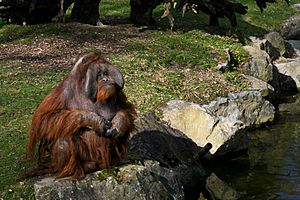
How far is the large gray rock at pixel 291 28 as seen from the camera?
20.8 meters

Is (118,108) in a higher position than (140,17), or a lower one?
higher

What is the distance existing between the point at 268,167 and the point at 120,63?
424 cm

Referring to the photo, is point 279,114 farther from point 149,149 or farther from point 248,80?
point 149,149

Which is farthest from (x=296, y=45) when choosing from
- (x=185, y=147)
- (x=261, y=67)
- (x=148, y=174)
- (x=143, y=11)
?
(x=148, y=174)

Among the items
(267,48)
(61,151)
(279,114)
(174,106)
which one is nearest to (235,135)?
(174,106)

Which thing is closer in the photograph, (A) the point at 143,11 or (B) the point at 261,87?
(B) the point at 261,87

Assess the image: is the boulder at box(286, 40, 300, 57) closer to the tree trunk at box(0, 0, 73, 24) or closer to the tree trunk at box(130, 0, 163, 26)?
the tree trunk at box(130, 0, 163, 26)

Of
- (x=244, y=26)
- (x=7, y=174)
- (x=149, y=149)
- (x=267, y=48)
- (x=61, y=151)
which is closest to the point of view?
(x=61, y=151)

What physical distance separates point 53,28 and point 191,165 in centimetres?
766

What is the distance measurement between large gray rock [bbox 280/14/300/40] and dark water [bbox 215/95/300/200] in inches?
401

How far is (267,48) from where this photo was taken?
15.8 meters

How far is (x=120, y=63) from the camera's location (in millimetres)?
12055

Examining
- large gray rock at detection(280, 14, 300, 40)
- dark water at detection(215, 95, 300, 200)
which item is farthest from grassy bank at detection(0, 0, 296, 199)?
large gray rock at detection(280, 14, 300, 40)

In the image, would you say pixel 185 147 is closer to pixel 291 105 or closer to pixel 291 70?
pixel 291 105
